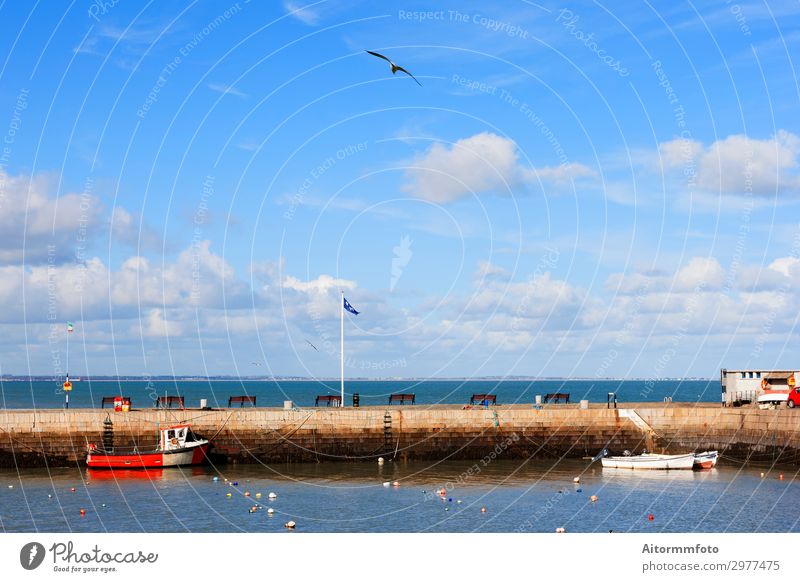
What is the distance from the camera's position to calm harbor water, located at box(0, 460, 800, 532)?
44938mm

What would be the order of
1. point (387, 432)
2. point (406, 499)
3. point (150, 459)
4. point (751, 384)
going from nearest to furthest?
point (406, 499)
point (150, 459)
point (387, 432)
point (751, 384)

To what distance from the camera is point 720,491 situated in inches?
2131

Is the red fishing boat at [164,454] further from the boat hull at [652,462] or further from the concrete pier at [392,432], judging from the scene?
the boat hull at [652,462]

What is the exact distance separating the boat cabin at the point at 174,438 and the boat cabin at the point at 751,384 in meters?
42.6

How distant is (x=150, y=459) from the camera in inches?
2525

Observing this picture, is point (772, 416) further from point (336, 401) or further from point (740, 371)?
point (336, 401)

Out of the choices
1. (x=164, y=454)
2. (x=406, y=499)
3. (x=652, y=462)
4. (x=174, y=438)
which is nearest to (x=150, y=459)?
(x=164, y=454)

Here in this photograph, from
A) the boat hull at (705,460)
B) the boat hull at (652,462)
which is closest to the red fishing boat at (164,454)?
the boat hull at (652,462)

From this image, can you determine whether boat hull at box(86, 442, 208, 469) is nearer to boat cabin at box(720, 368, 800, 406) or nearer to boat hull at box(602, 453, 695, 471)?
boat hull at box(602, 453, 695, 471)

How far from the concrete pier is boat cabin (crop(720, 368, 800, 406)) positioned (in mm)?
7682

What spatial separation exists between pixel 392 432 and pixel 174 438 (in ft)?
50.5

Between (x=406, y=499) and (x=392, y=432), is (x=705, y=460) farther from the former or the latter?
(x=406, y=499)
